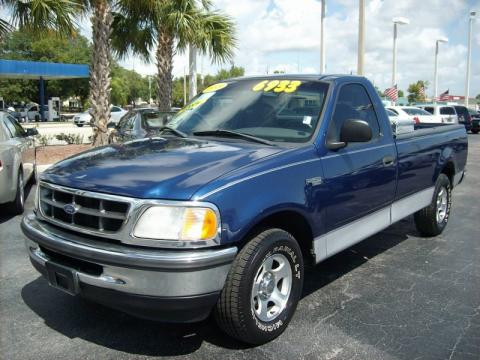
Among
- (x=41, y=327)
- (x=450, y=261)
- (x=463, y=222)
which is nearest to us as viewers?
(x=41, y=327)

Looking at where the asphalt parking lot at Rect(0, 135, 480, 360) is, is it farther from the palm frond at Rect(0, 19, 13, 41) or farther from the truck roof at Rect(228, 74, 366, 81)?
the palm frond at Rect(0, 19, 13, 41)

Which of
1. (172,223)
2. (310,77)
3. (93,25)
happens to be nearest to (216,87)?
(310,77)

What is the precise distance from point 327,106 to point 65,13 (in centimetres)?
823

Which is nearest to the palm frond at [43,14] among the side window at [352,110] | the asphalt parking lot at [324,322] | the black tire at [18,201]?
the black tire at [18,201]

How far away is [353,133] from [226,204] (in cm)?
146

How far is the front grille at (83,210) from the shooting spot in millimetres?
2922

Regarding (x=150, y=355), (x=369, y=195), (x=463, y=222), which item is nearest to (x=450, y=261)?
(x=369, y=195)

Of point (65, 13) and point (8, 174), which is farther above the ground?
point (65, 13)

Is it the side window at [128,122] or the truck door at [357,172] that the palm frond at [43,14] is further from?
the truck door at [357,172]

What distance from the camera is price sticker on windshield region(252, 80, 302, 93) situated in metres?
4.30

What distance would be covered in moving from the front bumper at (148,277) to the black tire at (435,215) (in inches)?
148

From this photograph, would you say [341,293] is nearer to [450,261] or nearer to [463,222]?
[450,261]

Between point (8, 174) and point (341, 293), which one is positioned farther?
point (8, 174)

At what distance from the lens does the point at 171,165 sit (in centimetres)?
322
